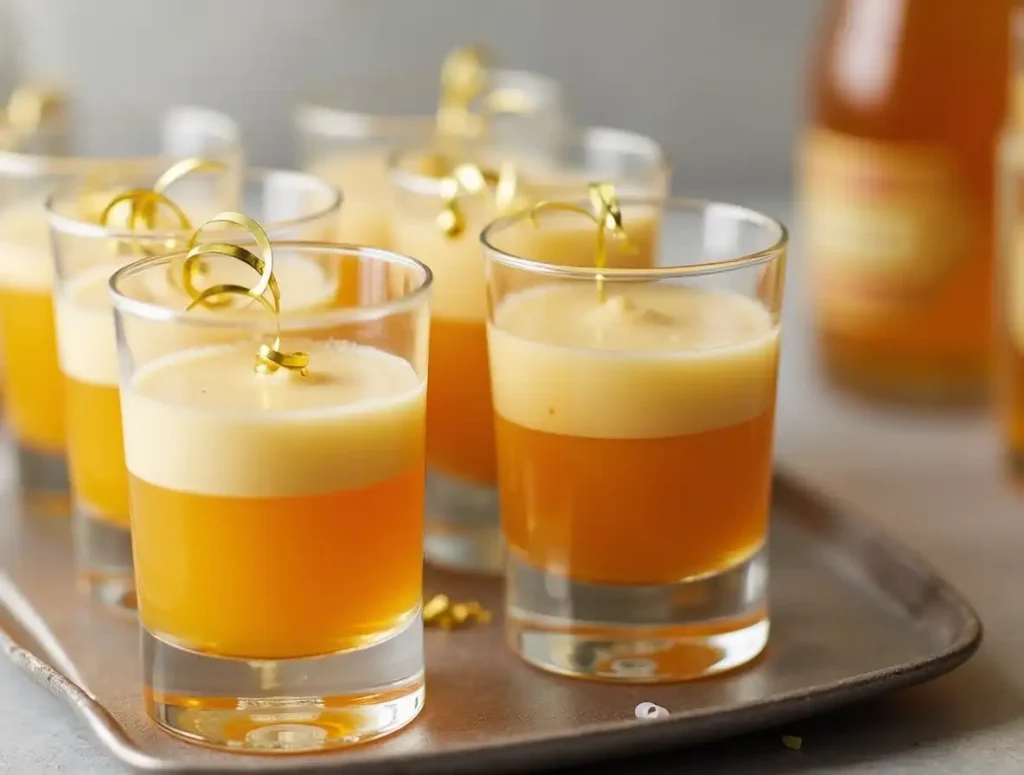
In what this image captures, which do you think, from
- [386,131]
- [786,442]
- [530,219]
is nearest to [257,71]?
[386,131]

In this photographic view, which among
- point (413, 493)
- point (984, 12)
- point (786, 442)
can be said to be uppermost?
point (984, 12)

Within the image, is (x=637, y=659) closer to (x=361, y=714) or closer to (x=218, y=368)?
(x=361, y=714)

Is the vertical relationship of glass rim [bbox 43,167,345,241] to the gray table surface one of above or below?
above

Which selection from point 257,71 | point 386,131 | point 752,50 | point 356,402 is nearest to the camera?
point 356,402

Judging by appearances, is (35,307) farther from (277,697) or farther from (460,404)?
(277,697)

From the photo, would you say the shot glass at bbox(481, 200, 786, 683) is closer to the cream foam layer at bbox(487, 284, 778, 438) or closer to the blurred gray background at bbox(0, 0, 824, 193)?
the cream foam layer at bbox(487, 284, 778, 438)

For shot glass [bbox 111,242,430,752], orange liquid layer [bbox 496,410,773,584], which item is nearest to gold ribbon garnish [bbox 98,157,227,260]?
shot glass [bbox 111,242,430,752]

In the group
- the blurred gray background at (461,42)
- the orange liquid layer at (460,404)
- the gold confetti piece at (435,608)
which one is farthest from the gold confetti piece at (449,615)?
the blurred gray background at (461,42)
